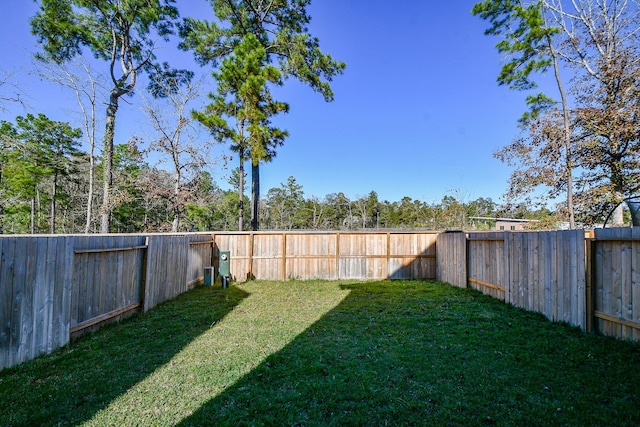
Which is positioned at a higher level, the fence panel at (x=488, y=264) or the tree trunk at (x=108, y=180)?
the tree trunk at (x=108, y=180)

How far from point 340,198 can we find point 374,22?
31.6m

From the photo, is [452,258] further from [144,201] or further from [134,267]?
[144,201]

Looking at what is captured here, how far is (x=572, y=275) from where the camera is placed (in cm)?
409

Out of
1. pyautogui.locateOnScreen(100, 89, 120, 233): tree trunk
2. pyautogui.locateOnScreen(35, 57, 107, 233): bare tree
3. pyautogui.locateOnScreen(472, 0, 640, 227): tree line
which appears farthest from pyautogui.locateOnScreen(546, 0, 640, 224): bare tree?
pyautogui.locateOnScreen(35, 57, 107, 233): bare tree

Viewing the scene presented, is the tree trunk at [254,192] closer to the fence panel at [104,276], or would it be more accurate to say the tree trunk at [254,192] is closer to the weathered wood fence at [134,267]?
the weathered wood fence at [134,267]

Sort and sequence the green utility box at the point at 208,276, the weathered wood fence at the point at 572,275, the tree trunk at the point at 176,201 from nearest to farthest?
1. the weathered wood fence at the point at 572,275
2. the green utility box at the point at 208,276
3. the tree trunk at the point at 176,201

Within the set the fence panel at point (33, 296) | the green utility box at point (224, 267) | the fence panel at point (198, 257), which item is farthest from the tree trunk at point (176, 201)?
the fence panel at point (33, 296)

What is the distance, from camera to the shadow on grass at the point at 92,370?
226 cm

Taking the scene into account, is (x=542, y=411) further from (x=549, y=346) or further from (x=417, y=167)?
(x=417, y=167)

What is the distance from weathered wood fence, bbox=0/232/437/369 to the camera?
3.08 metres

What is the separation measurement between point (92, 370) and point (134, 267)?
8.10 ft

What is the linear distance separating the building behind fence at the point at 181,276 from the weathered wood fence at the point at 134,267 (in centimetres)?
1

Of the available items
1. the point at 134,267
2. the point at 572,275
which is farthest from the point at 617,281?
the point at 134,267

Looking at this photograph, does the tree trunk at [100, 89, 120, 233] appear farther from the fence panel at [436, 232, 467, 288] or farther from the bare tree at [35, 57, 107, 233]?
the fence panel at [436, 232, 467, 288]
